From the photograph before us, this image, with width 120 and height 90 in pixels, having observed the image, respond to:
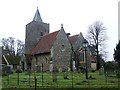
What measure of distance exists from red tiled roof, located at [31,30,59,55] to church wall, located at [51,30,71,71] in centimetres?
131

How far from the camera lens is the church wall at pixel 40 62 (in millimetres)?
57231

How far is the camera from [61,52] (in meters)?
57.1

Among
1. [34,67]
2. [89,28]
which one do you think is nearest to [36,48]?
[34,67]

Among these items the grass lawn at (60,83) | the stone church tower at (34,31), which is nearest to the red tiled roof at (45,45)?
the stone church tower at (34,31)

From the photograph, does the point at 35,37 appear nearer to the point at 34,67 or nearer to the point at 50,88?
the point at 34,67

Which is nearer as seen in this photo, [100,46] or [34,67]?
[34,67]

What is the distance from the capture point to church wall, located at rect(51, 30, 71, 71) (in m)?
56.1

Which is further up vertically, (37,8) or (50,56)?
(37,8)

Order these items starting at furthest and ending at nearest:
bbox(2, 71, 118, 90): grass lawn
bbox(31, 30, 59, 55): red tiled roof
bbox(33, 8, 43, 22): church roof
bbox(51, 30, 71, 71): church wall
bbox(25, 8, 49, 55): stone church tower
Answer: bbox(33, 8, 43, 22): church roof, bbox(25, 8, 49, 55): stone church tower, bbox(31, 30, 59, 55): red tiled roof, bbox(51, 30, 71, 71): church wall, bbox(2, 71, 118, 90): grass lawn

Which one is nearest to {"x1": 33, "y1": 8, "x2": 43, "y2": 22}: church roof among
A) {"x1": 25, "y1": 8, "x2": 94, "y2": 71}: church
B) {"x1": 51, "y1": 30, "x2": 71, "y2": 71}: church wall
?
{"x1": 25, "y1": 8, "x2": 94, "y2": 71}: church

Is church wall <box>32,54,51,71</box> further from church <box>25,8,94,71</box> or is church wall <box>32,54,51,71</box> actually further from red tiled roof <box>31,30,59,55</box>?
red tiled roof <box>31,30,59,55</box>

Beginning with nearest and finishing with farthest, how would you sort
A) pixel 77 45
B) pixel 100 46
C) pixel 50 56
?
pixel 50 56 → pixel 77 45 → pixel 100 46

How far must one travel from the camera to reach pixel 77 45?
61688mm

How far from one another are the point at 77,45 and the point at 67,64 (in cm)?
650
